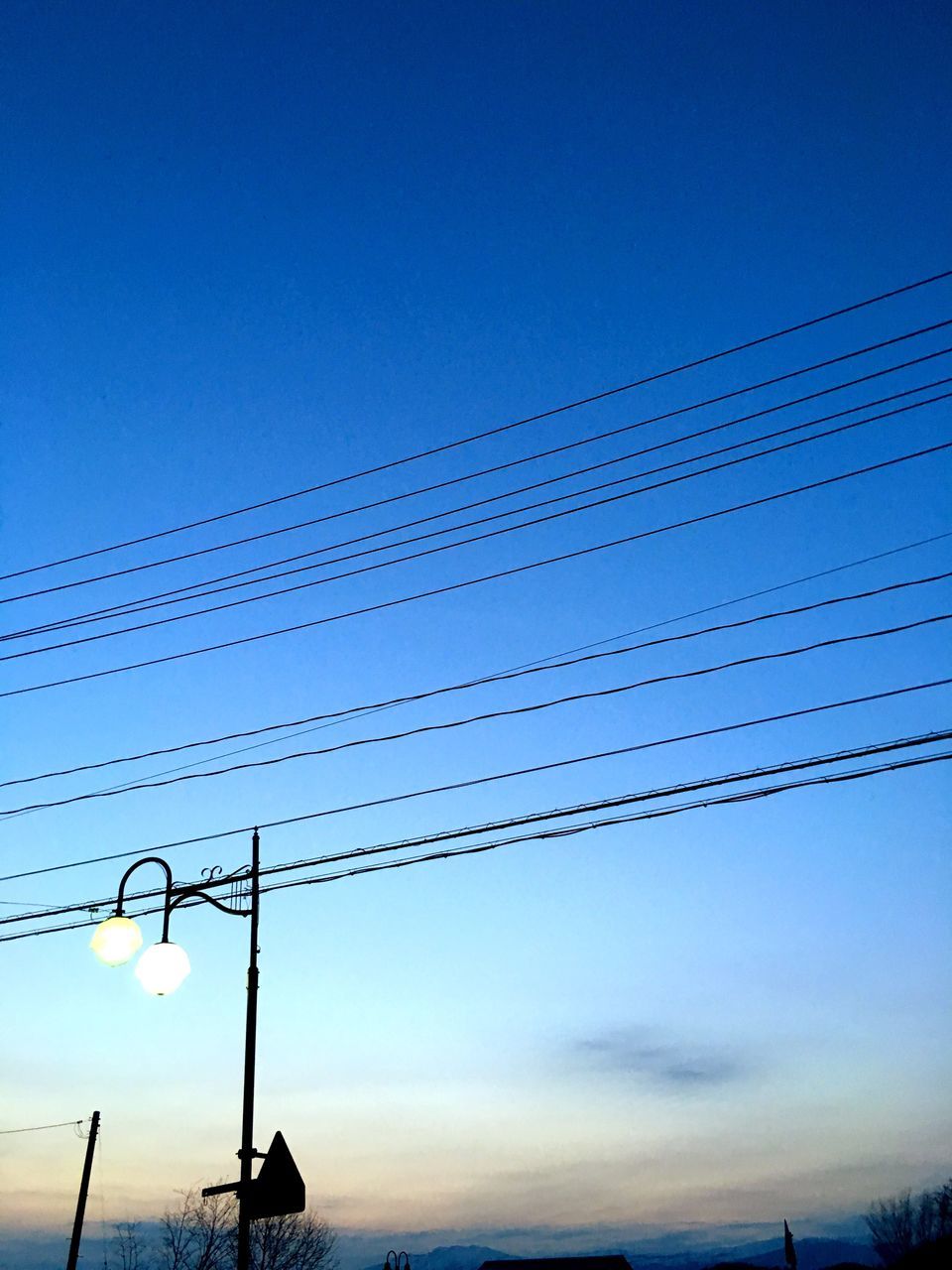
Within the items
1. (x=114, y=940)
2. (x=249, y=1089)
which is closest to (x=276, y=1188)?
(x=249, y=1089)

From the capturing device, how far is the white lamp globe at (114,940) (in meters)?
10.7

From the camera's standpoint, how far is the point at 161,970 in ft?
35.1

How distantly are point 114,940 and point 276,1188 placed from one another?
2.93 m

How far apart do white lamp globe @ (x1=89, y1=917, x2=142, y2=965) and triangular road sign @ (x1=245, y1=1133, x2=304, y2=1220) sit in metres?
2.42

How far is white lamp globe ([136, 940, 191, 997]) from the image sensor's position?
35.0 ft

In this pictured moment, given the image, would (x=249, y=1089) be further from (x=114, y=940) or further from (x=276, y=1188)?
(x=114, y=940)

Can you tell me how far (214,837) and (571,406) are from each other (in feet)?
26.1

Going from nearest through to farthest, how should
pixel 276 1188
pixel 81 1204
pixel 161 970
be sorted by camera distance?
pixel 276 1188 < pixel 161 970 < pixel 81 1204

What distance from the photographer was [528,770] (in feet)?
43.8

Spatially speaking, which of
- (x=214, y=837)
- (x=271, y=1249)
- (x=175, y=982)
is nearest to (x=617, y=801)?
(x=175, y=982)

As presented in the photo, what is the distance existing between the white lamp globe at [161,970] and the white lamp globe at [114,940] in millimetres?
209

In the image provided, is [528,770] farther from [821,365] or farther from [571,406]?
[821,365]

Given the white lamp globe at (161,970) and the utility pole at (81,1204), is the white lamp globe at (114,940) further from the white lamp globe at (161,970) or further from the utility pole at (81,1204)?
the utility pole at (81,1204)

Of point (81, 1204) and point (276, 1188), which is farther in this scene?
point (81, 1204)
